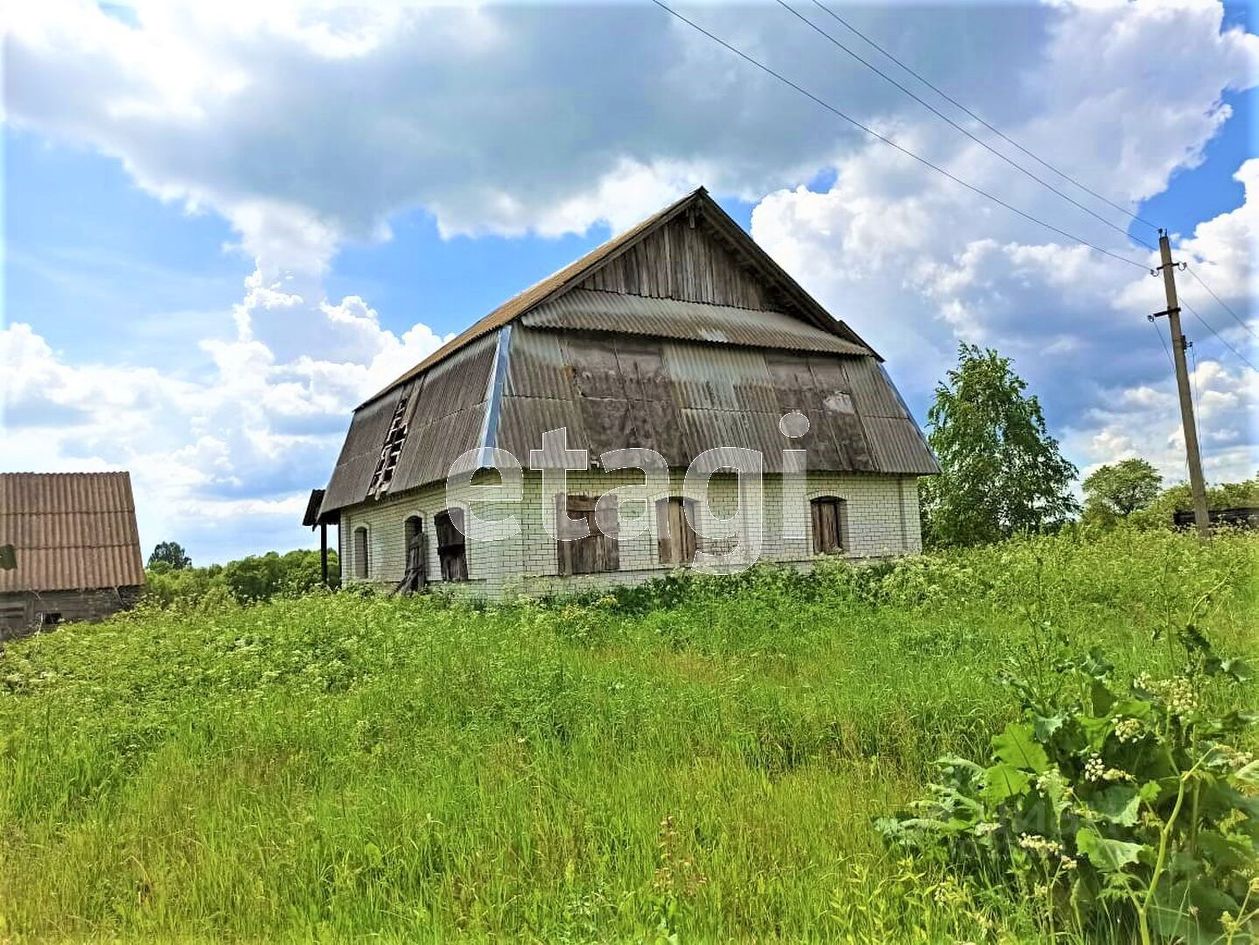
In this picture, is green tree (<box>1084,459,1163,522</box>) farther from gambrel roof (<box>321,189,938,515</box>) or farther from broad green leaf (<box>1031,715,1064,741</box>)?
broad green leaf (<box>1031,715,1064,741</box>)

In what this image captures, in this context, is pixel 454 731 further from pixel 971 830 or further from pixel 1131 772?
pixel 1131 772

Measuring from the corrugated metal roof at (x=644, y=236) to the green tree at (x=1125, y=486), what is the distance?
38453mm

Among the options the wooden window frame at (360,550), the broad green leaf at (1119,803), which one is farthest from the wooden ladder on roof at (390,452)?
the broad green leaf at (1119,803)

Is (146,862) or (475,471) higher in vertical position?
(475,471)

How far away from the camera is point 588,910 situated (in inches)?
125

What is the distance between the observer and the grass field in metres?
3.41

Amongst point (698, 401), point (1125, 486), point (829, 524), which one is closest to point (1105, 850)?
point (698, 401)

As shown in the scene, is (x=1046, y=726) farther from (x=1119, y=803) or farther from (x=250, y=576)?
(x=250, y=576)

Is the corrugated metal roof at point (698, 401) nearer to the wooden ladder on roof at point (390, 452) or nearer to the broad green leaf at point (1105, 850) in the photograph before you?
the wooden ladder on roof at point (390, 452)

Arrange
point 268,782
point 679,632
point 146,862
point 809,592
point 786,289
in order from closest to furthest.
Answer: point 146,862, point 268,782, point 679,632, point 809,592, point 786,289

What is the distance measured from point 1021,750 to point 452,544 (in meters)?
12.1

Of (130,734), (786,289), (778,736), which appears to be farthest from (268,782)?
(786,289)

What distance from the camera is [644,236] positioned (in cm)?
1645

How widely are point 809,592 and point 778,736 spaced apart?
7466 millimetres
